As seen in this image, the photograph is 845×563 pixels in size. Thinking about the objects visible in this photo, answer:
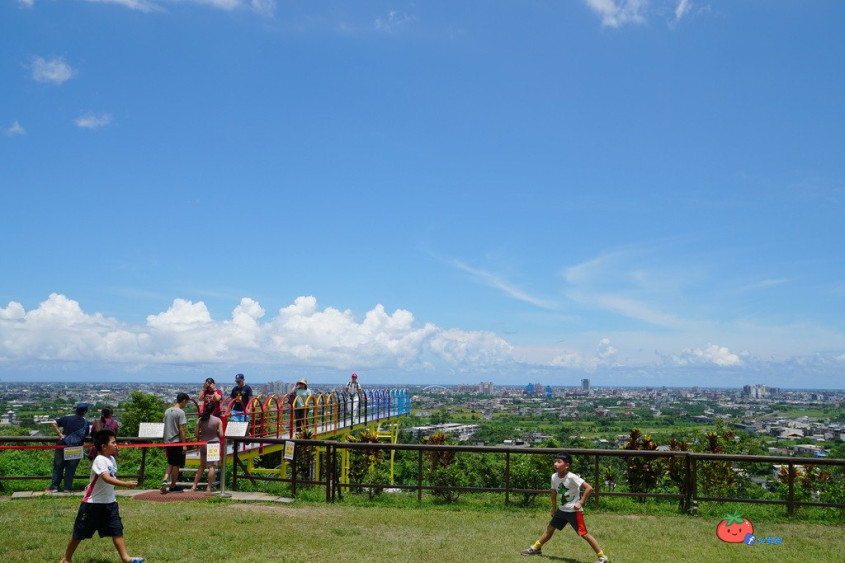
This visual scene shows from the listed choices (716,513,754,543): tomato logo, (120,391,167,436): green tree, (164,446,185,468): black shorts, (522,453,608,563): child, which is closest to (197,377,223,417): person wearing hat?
(164,446,185,468): black shorts

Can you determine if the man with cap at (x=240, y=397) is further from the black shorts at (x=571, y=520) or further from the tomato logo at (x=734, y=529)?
the tomato logo at (x=734, y=529)

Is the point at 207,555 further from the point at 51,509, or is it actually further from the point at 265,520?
the point at 51,509

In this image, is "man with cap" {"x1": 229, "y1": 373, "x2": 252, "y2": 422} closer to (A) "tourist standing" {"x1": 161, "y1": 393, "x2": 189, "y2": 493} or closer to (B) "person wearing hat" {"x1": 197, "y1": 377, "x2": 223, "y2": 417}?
(B) "person wearing hat" {"x1": 197, "y1": 377, "x2": 223, "y2": 417}

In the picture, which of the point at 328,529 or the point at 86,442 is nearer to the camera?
the point at 328,529

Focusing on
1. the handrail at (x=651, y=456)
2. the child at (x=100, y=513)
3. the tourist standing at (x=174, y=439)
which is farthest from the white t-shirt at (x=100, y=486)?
the tourist standing at (x=174, y=439)

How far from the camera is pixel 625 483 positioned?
44.3 ft

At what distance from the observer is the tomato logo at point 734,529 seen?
9523mm

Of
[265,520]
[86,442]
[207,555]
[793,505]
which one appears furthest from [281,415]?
[793,505]

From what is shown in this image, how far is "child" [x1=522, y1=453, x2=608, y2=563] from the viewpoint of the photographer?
7.95 meters

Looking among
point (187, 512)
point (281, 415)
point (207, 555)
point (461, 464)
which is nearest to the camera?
point (207, 555)

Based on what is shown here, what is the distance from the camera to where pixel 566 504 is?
8109 mm

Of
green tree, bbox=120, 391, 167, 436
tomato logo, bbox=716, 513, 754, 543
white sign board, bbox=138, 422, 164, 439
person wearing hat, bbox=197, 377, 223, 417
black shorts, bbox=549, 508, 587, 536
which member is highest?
person wearing hat, bbox=197, 377, 223, 417

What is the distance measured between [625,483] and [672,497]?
224cm

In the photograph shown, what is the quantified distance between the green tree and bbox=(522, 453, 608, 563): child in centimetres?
3688
